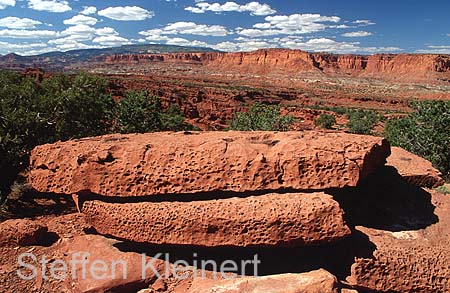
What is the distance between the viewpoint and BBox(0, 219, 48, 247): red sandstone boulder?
786 cm

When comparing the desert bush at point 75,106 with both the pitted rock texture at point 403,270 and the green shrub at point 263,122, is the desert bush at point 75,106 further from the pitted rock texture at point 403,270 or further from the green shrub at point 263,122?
the pitted rock texture at point 403,270

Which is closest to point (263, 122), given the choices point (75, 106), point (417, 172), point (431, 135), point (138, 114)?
point (138, 114)

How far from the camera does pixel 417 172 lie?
9594mm

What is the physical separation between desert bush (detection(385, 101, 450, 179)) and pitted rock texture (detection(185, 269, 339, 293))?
12403 millimetres

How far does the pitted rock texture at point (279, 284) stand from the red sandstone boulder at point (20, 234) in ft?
12.6

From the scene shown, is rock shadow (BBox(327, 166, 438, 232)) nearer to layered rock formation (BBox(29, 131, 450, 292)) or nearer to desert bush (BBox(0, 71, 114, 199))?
layered rock formation (BBox(29, 131, 450, 292))

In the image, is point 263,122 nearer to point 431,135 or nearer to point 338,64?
point 431,135

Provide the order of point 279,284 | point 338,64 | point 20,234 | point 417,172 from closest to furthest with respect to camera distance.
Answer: point 279,284
point 20,234
point 417,172
point 338,64

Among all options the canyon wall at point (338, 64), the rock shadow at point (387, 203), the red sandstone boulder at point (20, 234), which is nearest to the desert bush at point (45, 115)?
the red sandstone boulder at point (20, 234)

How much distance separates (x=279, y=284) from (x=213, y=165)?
8.19 ft

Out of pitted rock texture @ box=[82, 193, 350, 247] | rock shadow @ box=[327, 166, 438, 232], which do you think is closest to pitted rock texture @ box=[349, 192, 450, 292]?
rock shadow @ box=[327, 166, 438, 232]

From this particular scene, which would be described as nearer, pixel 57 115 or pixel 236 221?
pixel 236 221

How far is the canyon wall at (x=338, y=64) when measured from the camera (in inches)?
5217

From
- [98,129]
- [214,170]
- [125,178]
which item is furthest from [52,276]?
[98,129]
